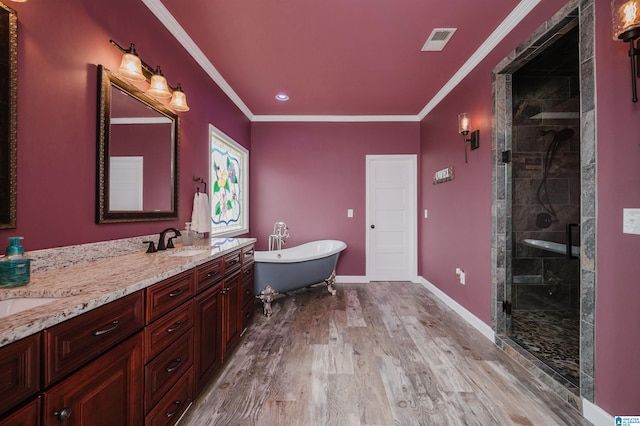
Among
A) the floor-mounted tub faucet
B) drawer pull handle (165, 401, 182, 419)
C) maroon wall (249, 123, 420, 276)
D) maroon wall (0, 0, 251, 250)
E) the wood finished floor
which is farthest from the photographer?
maroon wall (249, 123, 420, 276)

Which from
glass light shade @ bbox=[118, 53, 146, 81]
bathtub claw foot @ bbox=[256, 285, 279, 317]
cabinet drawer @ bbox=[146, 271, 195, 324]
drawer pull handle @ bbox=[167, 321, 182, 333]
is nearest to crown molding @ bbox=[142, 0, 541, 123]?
glass light shade @ bbox=[118, 53, 146, 81]

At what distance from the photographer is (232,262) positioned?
2113 mm

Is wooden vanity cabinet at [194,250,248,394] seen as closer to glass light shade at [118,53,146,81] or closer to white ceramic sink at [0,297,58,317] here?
white ceramic sink at [0,297,58,317]

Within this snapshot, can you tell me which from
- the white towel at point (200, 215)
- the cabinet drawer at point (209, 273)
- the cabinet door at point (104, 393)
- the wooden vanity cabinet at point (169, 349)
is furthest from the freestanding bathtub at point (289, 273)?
the cabinet door at point (104, 393)

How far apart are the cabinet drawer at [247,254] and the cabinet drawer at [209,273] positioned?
456 mm

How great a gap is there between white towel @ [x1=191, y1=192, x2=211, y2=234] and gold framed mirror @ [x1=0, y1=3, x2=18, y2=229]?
4.13 feet

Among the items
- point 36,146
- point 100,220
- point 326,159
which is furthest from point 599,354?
point 326,159

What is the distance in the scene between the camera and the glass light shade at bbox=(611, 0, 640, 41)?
118 cm

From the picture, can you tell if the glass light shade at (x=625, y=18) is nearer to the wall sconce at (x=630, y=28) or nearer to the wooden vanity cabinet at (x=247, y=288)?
the wall sconce at (x=630, y=28)

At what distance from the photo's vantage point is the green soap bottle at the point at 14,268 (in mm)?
968

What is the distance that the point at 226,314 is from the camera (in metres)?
1.95

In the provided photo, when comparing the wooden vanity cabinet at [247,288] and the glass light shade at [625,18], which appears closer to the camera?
the glass light shade at [625,18]

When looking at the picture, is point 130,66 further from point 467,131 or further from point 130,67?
point 467,131

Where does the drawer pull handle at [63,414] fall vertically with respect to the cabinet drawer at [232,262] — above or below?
below
